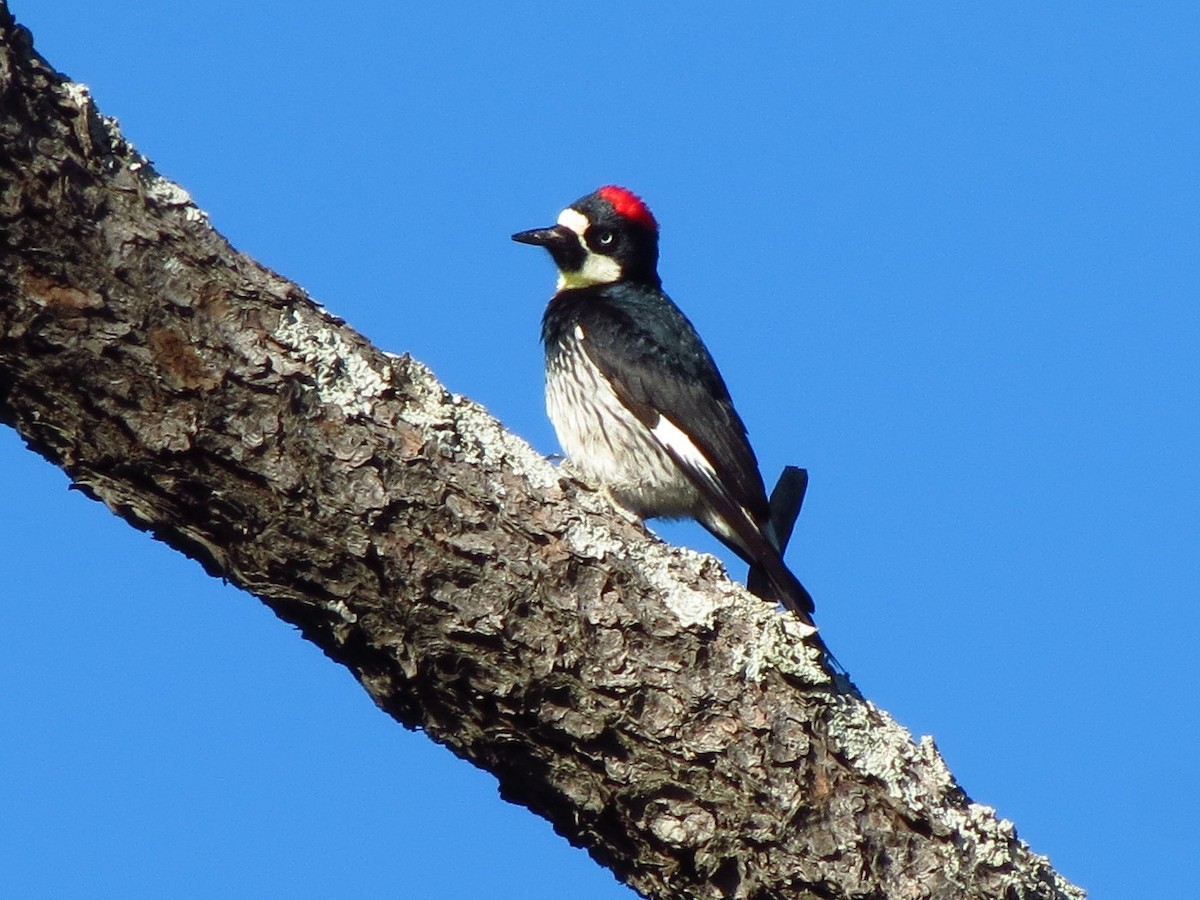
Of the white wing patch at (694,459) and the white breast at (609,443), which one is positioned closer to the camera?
the white wing patch at (694,459)

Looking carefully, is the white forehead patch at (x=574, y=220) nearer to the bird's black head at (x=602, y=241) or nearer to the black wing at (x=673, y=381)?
the bird's black head at (x=602, y=241)

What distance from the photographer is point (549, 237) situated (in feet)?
21.0

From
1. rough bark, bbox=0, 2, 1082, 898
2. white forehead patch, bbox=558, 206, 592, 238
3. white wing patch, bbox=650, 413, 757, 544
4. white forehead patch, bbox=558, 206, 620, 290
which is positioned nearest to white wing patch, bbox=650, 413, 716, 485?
white wing patch, bbox=650, 413, 757, 544

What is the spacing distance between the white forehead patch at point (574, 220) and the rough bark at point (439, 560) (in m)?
3.49

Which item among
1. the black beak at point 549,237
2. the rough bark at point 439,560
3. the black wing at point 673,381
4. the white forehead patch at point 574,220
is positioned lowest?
the rough bark at point 439,560

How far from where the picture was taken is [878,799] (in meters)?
2.97

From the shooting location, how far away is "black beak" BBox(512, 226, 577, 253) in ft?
20.9

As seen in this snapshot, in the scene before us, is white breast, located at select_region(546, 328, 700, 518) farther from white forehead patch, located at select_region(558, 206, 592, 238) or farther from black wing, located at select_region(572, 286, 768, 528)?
white forehead patch, located at select_region(558, 206, 592, 238)

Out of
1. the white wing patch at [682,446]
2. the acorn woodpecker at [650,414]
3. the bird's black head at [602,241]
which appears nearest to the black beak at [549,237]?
the bird's black head at [602,241]

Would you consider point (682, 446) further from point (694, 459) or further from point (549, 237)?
point (549, 237)

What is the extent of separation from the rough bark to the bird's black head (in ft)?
11.2

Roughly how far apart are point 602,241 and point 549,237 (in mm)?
249

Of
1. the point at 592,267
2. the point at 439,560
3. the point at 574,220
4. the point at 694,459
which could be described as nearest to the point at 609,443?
the point at 694,459

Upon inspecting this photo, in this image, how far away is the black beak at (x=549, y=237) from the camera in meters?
6.38
